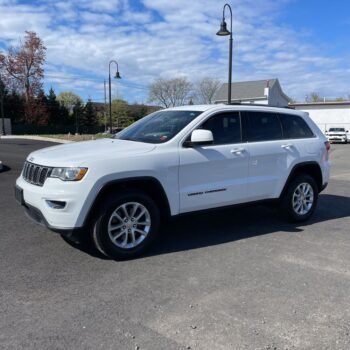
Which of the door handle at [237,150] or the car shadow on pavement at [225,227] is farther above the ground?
the door handle at [237,150]

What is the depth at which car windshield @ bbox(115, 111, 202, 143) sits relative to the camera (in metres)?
5.29

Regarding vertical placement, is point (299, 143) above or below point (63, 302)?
above

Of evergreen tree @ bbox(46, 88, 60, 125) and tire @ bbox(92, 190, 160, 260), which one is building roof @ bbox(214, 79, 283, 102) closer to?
evergreen tree @ bbox(46, 88, 60, 125)

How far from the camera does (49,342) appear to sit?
3033mm

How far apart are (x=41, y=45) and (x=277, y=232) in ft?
186

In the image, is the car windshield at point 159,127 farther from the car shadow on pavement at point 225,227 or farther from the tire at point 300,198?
the tire at point 300,198

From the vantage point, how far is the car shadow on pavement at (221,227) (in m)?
5.29

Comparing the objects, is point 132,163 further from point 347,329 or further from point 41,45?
point 41,45

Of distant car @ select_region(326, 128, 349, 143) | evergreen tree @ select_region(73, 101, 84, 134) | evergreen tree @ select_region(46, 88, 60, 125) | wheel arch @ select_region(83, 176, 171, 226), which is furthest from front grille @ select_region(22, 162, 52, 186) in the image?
evergreen tree @ select_region(73, 101, 84, 134)

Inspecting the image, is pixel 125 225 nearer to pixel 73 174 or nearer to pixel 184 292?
pixel 73 174

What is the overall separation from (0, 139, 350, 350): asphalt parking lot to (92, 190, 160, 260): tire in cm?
15

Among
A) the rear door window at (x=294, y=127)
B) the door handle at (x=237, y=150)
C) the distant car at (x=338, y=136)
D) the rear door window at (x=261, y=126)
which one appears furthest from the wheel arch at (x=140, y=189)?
the distant car at (x=338, y=136)

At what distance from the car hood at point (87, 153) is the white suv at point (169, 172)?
0.04 ft

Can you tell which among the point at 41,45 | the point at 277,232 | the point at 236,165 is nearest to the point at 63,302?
the point at 236,165
